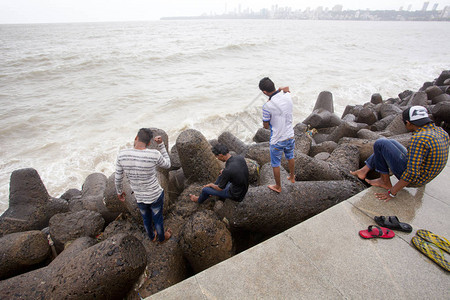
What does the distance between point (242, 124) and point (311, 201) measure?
7.71 metres

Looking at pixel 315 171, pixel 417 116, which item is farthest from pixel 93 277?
pixel 417 116

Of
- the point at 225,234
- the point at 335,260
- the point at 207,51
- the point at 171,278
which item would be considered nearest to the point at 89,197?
the point at 171,278

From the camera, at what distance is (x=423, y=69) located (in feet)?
66.6

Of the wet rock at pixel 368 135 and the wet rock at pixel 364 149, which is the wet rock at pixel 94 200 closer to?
the wet rock at pixel 364 149

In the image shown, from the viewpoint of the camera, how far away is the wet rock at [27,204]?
169 inches

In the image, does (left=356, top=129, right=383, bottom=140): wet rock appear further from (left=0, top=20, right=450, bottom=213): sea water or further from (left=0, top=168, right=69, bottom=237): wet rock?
(left=0, top=168, right=69, bottom=237): wet rock

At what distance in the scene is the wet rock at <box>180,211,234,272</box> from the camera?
2654 mm

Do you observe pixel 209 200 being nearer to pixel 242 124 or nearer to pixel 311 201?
pixel 311 201

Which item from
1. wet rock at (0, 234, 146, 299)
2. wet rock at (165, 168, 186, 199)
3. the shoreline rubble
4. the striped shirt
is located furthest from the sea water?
the striped shirt

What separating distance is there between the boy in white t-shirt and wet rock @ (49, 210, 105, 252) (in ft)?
9.99

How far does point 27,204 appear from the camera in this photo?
448cm

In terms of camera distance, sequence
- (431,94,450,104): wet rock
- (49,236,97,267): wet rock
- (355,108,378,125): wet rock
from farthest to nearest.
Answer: (431,94,450,104): wet rock
(355,108,378,125): wet rock
(49,236,97,267): wet rock

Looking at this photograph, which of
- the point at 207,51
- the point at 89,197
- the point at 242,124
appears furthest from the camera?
the point at 207,51

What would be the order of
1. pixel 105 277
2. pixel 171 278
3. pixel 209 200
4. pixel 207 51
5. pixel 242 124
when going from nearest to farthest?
pixel 105 277 → pixel 171 278 → pixel 209 200 → pixel 242 124 → pixel 207 51
